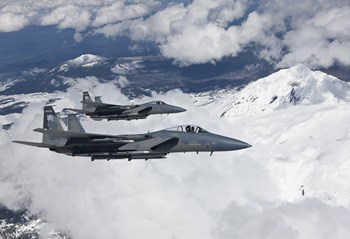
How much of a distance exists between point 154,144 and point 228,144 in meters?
7.76

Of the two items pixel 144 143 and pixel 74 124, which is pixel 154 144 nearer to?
pixel 144 143

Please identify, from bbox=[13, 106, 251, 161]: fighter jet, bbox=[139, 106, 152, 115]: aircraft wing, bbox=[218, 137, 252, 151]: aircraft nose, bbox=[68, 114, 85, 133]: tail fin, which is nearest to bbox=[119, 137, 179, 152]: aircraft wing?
bbox=[13, 106, 251, 161]: fighter jet

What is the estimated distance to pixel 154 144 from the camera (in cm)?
4450

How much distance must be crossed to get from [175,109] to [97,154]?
2953cm

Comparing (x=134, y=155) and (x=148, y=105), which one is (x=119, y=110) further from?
(x=134, y=155)

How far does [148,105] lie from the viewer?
7238cm

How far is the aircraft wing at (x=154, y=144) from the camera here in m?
44.3

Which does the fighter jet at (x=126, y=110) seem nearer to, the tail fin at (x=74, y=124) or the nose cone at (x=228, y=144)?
the tail fin at (x=74, y=124)

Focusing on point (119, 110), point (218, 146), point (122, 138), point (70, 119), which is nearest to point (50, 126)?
point (70, 119)

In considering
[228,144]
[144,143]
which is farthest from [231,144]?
[144,143]

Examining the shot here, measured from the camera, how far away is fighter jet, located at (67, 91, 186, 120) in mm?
72225

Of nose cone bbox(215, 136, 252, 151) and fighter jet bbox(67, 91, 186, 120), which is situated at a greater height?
fighter jet bbox(67, 91, 186, 120)

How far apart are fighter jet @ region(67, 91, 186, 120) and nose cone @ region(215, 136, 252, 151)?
95.7ft

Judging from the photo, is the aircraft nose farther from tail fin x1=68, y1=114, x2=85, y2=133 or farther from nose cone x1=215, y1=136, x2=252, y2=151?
tail fin x1=68, y1=114, x2=85, y2=133
